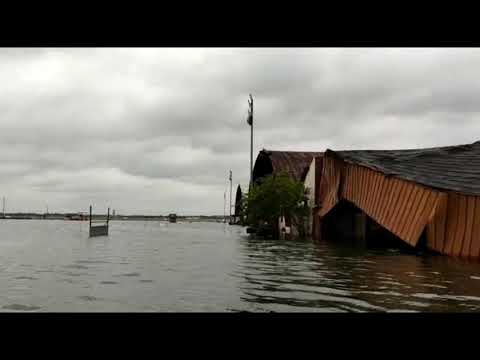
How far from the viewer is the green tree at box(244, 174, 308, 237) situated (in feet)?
126

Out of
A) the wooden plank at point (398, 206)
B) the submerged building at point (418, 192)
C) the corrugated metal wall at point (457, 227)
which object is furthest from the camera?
the wooden plank at point (398, 206)

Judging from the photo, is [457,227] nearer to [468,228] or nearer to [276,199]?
[468,228]

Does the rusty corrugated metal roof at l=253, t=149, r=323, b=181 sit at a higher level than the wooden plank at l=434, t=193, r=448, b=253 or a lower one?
higher

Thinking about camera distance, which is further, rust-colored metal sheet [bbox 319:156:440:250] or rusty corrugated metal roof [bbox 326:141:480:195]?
rusty corrugated metal roof [bbox 326:141:480:195]

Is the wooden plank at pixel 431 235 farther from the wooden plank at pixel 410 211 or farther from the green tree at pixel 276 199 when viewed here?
the green tree at pixel 276 199

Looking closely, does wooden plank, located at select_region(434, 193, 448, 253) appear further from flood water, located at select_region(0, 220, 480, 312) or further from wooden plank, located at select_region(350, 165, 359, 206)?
wooden plank, located at select_region(350, 165, 359, 206)

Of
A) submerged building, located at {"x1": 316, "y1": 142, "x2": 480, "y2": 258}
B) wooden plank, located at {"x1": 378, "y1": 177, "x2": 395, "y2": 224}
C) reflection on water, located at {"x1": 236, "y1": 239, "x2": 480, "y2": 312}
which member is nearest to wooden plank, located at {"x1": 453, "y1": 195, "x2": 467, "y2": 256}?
submerged building, located at {"x1": 316, "y1": 142, "x2": 480, "y2": 258}

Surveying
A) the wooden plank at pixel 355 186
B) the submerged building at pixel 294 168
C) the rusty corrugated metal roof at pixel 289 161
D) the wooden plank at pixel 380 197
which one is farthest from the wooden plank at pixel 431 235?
the rusty corrugated metal roof at pixel 289 161

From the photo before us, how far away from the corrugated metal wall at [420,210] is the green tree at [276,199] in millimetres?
10245

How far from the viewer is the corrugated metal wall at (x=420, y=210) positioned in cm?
1833

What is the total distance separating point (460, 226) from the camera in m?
18.7

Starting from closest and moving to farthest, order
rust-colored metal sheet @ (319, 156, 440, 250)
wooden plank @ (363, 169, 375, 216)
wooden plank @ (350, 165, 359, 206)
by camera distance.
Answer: rust-colored metal sheet @ (319, 156, 440, 250) < wooden plank @ (363, 169, 375, 216) < wooden plank @ (350, 165, 359, 206)
